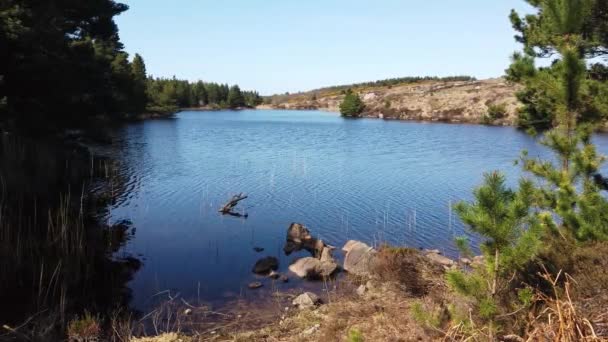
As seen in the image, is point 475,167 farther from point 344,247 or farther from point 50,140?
point 50,140

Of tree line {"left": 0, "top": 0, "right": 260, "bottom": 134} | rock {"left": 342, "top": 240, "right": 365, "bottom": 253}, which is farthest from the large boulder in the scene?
tree line {"left": 0, "top": 0, "right": 260, "bottom": 134}

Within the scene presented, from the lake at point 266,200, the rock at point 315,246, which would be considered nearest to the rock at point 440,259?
the lake at point 266,200

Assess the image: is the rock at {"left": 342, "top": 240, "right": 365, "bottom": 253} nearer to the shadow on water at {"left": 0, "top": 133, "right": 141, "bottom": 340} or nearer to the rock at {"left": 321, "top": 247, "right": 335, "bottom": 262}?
the rock at {"left": 321, "top": 247, "right": 335, "bottom": 262}

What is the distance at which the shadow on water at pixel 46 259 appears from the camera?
9.61m

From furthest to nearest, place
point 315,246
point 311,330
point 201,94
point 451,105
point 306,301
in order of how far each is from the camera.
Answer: point 201,94
point 451,105
point 315,246
point 306,301
point 311,330

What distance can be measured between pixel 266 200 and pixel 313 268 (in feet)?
29.4

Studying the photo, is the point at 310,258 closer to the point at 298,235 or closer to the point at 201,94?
the point at 298,235

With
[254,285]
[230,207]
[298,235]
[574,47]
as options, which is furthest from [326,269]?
[574,47]

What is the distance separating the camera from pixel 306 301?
11367 mm

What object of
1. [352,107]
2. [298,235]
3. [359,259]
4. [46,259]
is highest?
[352,107]

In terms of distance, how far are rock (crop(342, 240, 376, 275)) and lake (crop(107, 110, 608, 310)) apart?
1869mm

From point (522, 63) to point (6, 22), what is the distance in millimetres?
18841

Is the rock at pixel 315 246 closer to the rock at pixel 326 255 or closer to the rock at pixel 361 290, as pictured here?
the rock at pixel 326 255

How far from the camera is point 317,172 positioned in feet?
97.9
